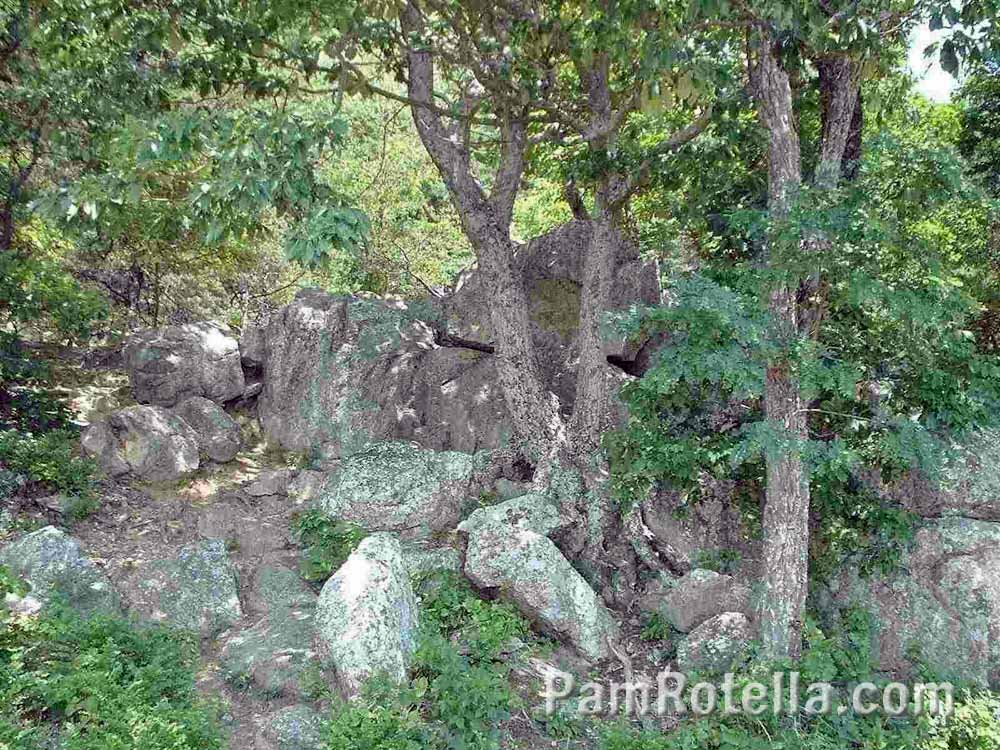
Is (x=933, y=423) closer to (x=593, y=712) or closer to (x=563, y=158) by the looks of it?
(x=593, y=712)

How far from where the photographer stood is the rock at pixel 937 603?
19.8 ft

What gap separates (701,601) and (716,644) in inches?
17.6

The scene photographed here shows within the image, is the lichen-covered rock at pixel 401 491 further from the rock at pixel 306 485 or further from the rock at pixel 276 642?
the rock at pixel 276 642

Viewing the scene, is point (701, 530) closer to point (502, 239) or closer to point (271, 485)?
point (502, 239)

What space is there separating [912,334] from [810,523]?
1790 millimetres

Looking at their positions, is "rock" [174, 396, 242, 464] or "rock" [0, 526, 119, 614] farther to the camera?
"rock" [174, 396, 242, 464]

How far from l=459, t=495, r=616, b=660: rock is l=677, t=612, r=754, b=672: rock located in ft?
1.85

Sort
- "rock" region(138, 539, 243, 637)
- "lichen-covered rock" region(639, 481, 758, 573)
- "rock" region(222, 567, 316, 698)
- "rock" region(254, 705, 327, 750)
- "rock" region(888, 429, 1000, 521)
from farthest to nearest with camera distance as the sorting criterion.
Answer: "lichen-covered rock" region(639, 481, 758, 573) < "rock" region(888, 429, 1000, 521) < "rock" region(138, 539, 243, 637) < "rock" region(222, 567, 316, 698) < "rock" region(254, 705, 327, 750)

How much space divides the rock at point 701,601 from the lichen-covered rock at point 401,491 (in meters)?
2.05

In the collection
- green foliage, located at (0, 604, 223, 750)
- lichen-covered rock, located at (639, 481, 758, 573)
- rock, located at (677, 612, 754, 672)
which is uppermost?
lichen-covered rock, located at (639, 481, 758, 573)

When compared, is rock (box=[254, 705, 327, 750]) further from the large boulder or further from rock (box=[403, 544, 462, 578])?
the large boulder

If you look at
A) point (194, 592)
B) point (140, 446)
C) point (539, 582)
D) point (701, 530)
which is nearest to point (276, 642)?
point (194, 592)

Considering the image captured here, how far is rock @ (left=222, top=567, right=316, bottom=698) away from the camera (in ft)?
17.6

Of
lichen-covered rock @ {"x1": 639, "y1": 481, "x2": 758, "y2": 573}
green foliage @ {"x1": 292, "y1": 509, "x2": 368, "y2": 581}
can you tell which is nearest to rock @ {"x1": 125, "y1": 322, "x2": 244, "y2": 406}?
green foliage @ {"x1": 292, "y1": 509, "x2": 368, "y2": 581}
